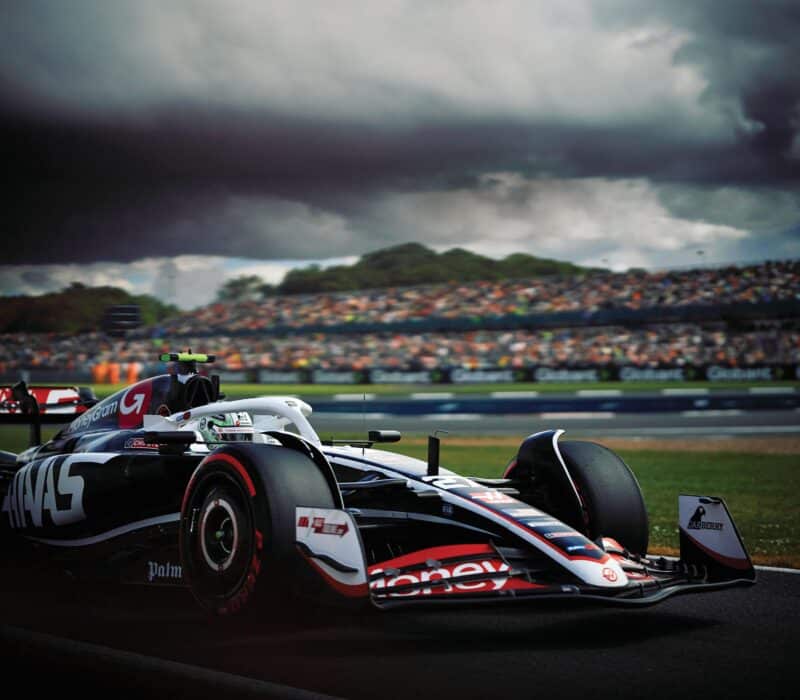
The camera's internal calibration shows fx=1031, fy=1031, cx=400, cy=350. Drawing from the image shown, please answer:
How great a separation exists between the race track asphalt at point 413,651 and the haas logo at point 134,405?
1.19 m

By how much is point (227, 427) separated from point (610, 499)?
2.23 metres

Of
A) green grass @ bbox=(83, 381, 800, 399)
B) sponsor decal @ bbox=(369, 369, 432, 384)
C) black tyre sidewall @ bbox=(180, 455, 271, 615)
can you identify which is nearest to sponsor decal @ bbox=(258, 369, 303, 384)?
green grass @ bbox=(83, 381, 800, 399)

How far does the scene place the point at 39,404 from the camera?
26.5 ft

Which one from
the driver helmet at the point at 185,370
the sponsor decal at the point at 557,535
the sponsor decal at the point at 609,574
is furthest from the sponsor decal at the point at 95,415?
the sponsor decal at the point at 609,574

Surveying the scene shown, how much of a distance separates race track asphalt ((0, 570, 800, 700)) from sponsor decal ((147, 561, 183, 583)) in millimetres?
186

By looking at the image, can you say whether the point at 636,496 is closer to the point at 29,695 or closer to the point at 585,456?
the point at 585,456

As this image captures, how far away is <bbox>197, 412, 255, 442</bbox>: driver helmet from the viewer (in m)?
5.90

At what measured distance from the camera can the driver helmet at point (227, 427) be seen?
232 inches

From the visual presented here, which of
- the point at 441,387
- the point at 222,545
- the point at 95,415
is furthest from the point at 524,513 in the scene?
the point at 441,387

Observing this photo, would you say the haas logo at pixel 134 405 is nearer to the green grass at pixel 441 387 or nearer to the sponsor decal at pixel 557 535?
the sponsor decal at pixel 557 535

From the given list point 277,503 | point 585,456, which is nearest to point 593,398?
point 585,456

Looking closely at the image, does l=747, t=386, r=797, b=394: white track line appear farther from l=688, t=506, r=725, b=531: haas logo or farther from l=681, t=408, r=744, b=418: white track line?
l=688, t=506, r=725, b=531: haas logo

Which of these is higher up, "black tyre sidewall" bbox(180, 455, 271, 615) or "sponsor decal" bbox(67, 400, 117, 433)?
"sponsor decal" bbox(67, 400, 117, 433)

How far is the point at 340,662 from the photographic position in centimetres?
420
